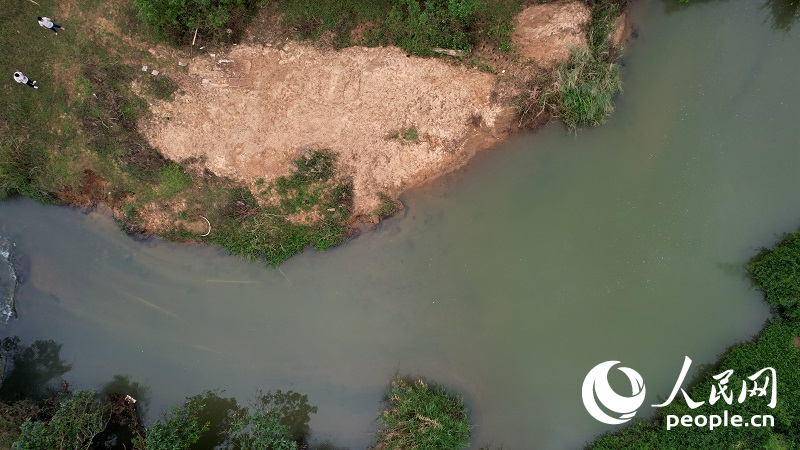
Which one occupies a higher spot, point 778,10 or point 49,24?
point 778,10

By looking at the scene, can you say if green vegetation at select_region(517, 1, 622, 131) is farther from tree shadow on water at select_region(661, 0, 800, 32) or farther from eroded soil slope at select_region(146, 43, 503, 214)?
tree shadow on water at select_region(661, 0, 800, 32)

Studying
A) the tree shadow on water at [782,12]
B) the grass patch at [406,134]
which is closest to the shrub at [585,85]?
the grass patch at [406,134]

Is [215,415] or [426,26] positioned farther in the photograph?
[215,415]

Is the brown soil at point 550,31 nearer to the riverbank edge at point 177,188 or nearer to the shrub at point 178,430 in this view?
the riverbank edge at point 177,188

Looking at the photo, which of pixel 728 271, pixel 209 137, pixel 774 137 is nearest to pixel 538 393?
pixel 728 271

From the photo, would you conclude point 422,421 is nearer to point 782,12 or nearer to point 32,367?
point 32,367

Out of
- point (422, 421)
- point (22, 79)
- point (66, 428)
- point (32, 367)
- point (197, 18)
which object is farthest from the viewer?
point (32, 367)

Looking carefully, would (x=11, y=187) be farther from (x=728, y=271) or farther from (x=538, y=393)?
(x=728, y=271)

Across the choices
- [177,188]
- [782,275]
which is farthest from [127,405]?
[782,275]
